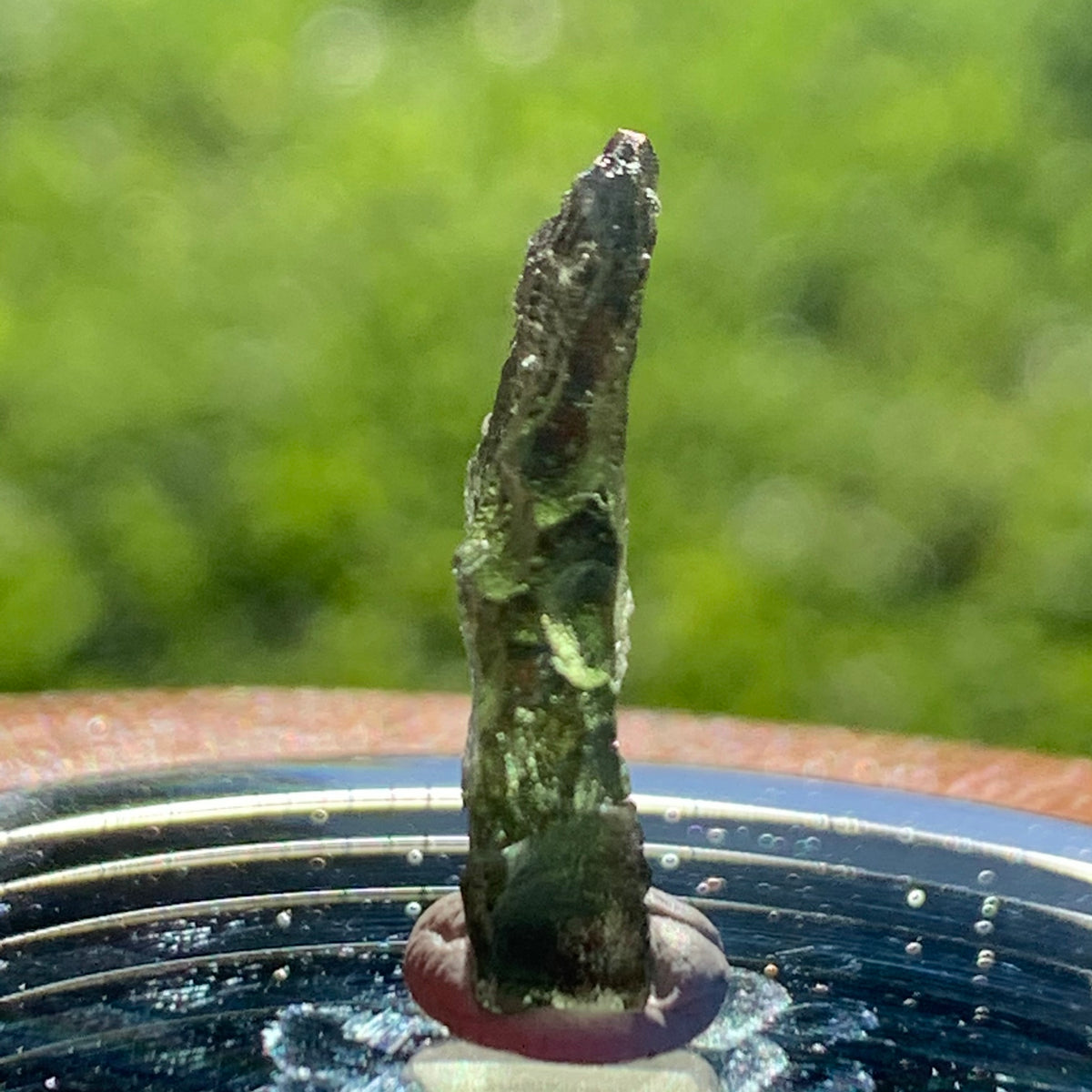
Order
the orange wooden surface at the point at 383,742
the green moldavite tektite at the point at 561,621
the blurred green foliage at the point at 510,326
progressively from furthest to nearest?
the blurred green foliage at the point at 510,326 < the orange wooden surface at the point at 383,742 < the green moldavite tektite at the point at 561,621

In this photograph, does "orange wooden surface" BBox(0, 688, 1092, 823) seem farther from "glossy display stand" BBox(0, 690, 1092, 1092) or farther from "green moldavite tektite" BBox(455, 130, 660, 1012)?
"green moldavite tektite" BBox(455, 130, 660, 1012)

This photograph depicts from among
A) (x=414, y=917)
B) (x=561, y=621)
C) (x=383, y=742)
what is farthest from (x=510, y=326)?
(x=561, y=621)

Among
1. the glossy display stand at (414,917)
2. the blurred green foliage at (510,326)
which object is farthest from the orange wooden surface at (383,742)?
the blurred green foliage at (510,326)

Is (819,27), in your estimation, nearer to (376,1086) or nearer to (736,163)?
(736,163)

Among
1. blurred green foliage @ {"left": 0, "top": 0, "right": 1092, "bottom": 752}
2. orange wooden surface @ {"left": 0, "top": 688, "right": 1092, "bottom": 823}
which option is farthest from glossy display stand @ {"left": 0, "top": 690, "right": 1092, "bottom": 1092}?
blurred green foliage @ {"left": 0, "top": 0, "right": 1092, "bottom": 752}

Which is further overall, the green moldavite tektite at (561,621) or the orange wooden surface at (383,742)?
the orange wooden surface at (383,742)

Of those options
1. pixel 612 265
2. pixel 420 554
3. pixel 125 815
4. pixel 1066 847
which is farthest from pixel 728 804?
pixel 420 554

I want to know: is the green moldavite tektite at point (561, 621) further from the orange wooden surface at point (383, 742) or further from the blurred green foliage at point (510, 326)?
the blurred green foliage at point (510, 326)
